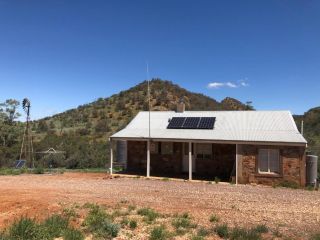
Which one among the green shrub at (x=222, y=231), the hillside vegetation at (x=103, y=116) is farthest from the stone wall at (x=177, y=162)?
the green shrub at (x=222, y=231)

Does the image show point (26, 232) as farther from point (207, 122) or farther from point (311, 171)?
point (207, 122)

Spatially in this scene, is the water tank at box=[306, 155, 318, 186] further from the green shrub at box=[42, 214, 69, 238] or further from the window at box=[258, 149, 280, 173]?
the green shrub at box=[42, 214, 69, 238]

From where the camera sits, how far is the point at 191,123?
827 inches

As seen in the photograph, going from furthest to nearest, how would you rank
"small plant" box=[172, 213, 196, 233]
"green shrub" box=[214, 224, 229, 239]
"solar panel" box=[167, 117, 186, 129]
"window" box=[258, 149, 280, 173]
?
"solar panel" box=[167, 117, 186, 129]
"window" box=[258, 149, 280, 173]
"small plant" box=[172, 213, 196, 233]
"green shrub" box=[214, 224, 229, 239]

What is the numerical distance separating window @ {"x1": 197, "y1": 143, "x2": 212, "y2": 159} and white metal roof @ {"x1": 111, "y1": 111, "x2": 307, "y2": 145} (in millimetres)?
1210

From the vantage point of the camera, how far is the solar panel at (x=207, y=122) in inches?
799

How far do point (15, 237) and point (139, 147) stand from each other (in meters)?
14.6

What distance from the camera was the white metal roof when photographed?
18.0 meters

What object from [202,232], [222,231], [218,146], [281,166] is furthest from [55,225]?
[218,146]

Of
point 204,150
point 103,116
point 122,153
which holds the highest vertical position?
point 103,116

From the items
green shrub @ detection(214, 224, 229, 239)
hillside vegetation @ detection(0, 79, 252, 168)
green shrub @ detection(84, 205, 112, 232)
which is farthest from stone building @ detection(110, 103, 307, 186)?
hillside vegetation @ detection(0, 79, 252, 168)

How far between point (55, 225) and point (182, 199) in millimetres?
5504

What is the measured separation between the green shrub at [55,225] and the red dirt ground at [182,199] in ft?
3.73

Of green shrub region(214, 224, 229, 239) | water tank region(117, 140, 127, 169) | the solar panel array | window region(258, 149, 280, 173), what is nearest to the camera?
green shrub region(214, 224, 229, 239)
